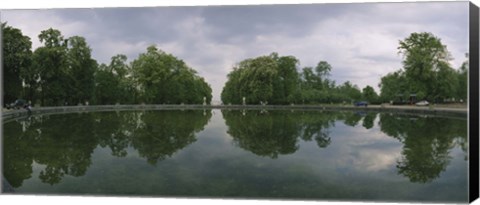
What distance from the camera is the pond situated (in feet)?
23.3

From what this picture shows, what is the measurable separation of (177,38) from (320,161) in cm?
339

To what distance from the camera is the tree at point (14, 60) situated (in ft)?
28.5

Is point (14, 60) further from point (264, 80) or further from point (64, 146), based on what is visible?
point (264, 80)

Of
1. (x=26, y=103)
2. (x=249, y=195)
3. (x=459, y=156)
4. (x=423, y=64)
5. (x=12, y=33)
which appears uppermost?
(x=12, y=33)

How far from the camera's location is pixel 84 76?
10.6m

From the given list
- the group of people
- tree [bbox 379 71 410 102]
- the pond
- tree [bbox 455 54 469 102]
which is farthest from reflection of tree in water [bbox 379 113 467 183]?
the group of people

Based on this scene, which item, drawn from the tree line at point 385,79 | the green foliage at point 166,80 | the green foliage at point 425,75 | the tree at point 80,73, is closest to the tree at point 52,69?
the tree at point 80,73

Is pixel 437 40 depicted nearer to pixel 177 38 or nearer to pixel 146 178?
pixel 177 38

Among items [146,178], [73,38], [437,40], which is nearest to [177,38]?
[73,38]

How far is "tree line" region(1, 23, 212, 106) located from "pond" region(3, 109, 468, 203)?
49 cm

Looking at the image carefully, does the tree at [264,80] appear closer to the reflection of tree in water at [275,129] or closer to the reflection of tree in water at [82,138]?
the reflection of tree in water at [275,129]

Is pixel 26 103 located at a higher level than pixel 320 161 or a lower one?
higher

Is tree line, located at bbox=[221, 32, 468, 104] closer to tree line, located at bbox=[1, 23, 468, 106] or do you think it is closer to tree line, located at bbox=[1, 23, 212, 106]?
tree line, located at bbox=[1, 23, 468, 106]

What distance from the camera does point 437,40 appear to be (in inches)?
282
